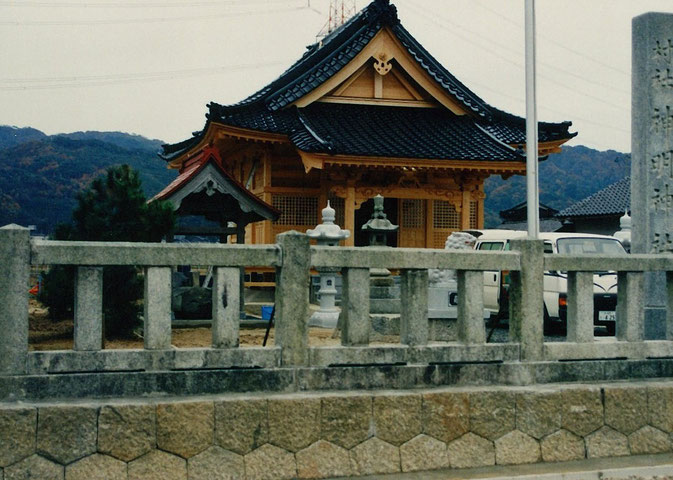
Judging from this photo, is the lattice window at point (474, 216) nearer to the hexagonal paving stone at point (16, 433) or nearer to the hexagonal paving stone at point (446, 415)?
the hexagonal paving stone at point (446, 415)

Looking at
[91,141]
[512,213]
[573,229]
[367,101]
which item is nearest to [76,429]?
[367,101]

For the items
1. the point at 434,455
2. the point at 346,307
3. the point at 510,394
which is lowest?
the point at 434,455

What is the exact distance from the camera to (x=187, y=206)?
1411cm

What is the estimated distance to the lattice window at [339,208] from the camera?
21891mm

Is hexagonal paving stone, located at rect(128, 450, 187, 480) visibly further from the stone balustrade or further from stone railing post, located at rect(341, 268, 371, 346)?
stone railing post, located at rect(341, 268, 371, 346)

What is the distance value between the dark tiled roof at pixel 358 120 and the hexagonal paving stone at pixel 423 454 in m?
13.4

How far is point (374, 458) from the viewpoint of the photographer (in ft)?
19.5

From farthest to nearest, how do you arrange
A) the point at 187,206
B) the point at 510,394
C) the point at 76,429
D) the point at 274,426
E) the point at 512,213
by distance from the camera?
the point at 512,213
the point at 187,206
the point at 510,394
the point at 274,426
the point at 76,429

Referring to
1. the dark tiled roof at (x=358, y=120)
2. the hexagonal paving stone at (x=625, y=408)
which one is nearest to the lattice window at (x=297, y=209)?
the dark tiled roof at (x=358, y=120)

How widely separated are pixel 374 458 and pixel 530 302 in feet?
6.15

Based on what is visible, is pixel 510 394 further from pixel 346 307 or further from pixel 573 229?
pixel 573 229

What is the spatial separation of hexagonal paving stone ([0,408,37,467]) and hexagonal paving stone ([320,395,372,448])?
6.77 feet

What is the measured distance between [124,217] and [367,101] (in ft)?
44.4

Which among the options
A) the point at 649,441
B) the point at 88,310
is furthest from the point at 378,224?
the point at 88,310
